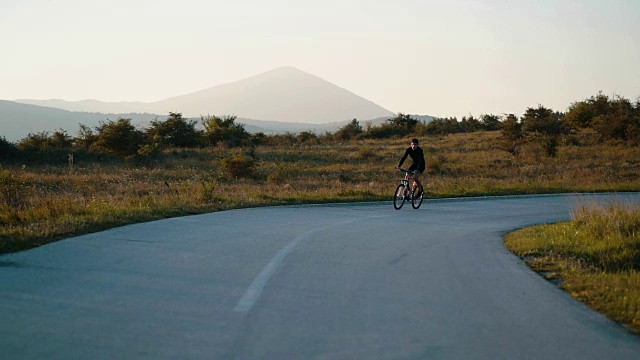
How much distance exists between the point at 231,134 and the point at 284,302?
2093 inches

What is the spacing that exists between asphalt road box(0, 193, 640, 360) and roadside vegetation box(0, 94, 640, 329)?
955mm

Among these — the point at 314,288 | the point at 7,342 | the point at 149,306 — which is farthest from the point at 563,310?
the point at 7,342

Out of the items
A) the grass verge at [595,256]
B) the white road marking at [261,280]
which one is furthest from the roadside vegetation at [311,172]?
the white road marking at [261,280]

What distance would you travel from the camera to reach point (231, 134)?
196ft

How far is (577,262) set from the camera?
10.4 metres

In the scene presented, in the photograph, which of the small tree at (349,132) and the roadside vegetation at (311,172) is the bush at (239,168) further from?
the small tree at (349,132)

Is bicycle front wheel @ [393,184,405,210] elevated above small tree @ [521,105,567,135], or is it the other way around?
small tree @ [521,105,567,135]

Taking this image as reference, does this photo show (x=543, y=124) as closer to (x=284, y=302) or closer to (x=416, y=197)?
(x=416, y=197)

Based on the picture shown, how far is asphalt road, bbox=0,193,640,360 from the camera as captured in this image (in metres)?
5.78

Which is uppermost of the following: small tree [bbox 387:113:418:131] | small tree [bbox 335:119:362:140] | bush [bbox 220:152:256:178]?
small tree [bbox 387:113:418:131]

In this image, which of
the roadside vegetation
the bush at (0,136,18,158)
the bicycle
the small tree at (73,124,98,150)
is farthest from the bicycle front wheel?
the small tree at (73,124,98,150)

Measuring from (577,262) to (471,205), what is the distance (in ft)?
37.4

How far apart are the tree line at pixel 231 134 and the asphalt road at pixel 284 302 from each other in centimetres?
3330

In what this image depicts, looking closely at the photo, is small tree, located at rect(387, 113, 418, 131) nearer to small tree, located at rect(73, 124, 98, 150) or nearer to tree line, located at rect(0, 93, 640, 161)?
tree line, located at rect(0, 93, 640, 161)
